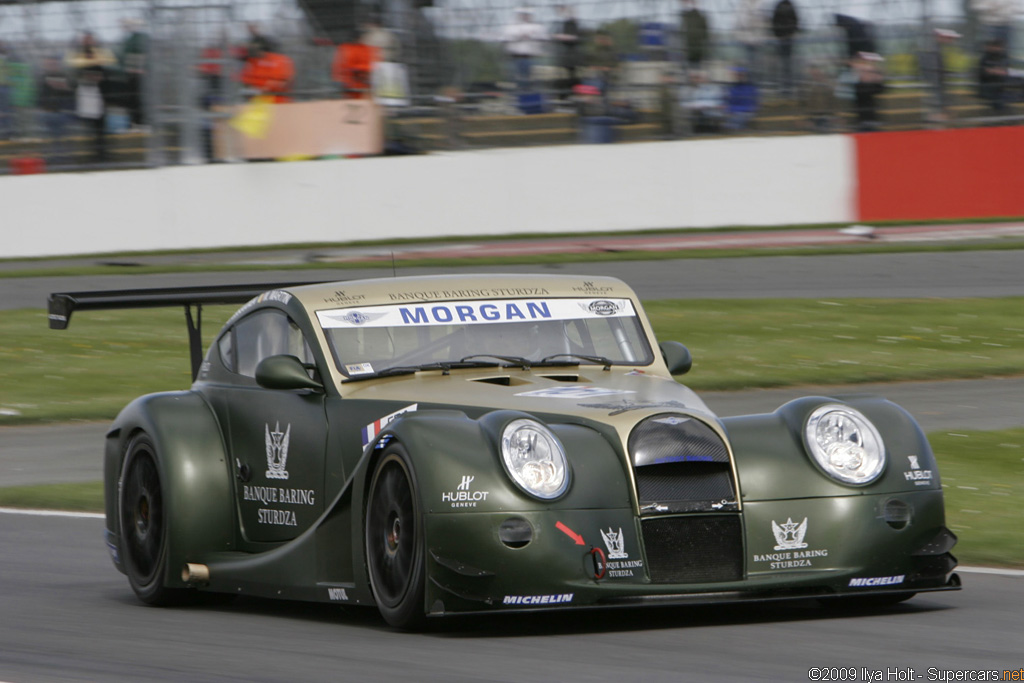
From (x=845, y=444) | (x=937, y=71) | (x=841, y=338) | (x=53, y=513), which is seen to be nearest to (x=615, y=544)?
(x=845, y=444)

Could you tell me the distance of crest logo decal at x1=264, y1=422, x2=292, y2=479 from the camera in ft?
21.8

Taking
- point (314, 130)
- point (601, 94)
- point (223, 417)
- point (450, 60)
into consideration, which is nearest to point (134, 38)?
point (314, 130)

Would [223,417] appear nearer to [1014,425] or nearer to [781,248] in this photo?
[1014,425]

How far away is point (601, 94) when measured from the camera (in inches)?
902

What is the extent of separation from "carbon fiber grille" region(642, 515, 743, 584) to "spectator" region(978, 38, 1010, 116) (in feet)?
58.4

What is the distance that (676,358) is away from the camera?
7.09 metres

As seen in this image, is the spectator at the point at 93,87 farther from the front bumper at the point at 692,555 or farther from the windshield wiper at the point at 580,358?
the front bumper at the point at 692,555

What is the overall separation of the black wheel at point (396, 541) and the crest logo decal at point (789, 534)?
1225mm

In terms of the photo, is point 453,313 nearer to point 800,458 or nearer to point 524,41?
point 800,458

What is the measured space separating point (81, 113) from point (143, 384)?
902cm

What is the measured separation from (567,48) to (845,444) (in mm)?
17478

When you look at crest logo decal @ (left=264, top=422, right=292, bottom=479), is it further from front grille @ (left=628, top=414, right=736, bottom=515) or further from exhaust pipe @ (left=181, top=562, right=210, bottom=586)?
front grille @ (left=628, top=414, right=736, bottom=515)

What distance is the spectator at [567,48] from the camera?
2273cm

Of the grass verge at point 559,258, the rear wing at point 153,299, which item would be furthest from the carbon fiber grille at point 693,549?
the grass verge at point 559,258
